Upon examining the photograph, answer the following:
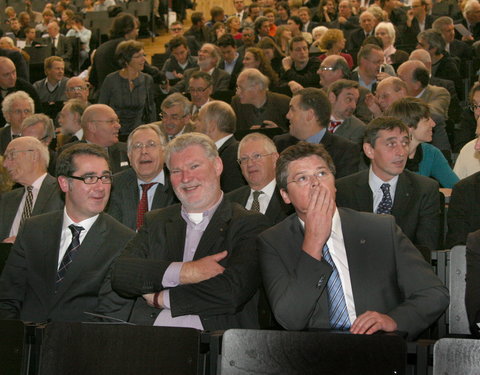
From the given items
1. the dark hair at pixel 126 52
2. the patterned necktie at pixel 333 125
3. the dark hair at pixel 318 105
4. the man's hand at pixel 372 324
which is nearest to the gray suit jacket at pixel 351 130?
the patterned necktie at pixel 333 125

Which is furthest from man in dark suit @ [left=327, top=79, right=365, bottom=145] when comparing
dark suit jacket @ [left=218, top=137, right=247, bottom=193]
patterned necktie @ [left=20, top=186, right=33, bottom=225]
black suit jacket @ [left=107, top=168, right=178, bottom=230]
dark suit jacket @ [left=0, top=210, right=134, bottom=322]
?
dark suit jacket @ [left=0, top=210, right=134, bottom=322]

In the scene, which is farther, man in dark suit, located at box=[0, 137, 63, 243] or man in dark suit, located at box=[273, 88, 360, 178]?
man in dark suit, located at box=[273, 88, 360, 178]

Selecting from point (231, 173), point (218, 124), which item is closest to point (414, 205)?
point (231, 173)

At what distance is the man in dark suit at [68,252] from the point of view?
4.10 m

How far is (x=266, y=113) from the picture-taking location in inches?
330

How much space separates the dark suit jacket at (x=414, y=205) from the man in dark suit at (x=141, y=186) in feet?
4.14

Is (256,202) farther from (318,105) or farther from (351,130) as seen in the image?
(351,130)

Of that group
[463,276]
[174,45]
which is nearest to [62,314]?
[463,276]

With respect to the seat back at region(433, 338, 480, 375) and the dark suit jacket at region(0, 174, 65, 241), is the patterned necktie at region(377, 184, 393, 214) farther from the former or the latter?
the seat back at region(433, 338, 480, 375)

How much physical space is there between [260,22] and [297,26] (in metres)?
0.60

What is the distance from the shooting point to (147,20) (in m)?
18.2

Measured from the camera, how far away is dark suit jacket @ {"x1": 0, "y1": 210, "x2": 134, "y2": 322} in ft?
13.4

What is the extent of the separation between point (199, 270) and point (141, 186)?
83.0 inches

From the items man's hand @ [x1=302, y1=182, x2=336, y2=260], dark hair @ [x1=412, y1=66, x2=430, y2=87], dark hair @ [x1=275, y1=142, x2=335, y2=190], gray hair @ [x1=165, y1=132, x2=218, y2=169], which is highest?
dark hair @ [x1=412, y1=66, x2=430, y2=87]
